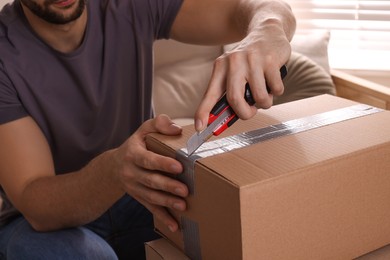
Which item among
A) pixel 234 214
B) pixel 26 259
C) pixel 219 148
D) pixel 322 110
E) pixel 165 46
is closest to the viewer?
pixel 234 214

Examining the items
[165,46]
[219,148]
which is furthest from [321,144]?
[165,46]

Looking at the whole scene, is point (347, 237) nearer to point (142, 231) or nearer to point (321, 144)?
point (321, 144)

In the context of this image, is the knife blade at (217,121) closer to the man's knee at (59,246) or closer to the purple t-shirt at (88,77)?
the man's knee at (59,246)

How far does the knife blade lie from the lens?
0.72 metres

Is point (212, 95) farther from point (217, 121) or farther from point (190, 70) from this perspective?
point (190, 70)

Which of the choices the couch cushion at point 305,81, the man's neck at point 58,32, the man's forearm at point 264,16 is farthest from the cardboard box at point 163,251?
the couch cushion at point 305,81

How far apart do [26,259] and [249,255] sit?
50 centimetres

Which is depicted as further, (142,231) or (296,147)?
(142,231)

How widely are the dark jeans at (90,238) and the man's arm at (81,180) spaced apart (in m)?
0.03

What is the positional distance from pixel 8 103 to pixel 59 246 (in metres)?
0.31

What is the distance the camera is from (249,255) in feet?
2.21

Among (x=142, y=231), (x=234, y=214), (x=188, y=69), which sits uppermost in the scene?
(x=234, y=214)

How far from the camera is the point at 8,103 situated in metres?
1.10

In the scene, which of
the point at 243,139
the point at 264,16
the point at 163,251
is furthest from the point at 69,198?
the point at 264,16
